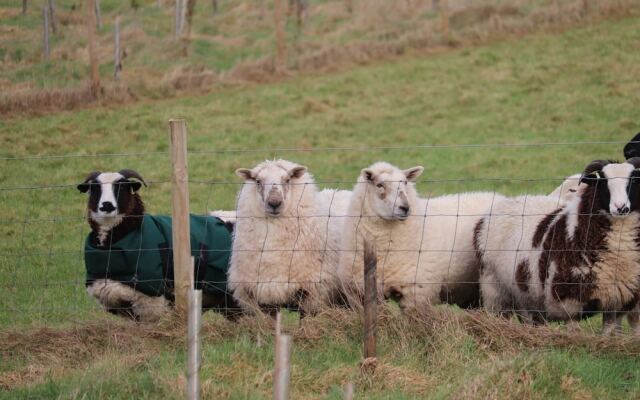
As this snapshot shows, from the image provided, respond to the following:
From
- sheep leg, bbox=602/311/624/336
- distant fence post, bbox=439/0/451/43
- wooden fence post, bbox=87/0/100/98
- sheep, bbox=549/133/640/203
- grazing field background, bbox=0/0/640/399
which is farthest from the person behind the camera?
distant fence post, bbox=439/0/451/43

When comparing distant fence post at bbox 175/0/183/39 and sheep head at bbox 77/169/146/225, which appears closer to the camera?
sheep head at bbox 77/169/146/225

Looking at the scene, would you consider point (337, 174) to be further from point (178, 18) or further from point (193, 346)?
point (178, 18)

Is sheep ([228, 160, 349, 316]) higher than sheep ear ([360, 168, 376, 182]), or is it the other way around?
sheep ear ([360, 168, 376, 182])

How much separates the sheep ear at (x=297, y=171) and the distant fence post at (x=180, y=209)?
1.69 metres

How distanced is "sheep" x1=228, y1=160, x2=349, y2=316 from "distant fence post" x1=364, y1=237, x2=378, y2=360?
5.46 ft

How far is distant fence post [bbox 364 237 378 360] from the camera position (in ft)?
20.6

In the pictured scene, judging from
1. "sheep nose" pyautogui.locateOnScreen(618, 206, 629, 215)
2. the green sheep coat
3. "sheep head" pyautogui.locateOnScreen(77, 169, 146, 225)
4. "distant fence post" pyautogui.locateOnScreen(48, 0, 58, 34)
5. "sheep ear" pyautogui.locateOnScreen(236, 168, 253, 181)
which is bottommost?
the green sheep coat

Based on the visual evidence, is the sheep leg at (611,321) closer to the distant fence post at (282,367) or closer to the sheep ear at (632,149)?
the sheep ear at (632,149)

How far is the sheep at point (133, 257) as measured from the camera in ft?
27.9

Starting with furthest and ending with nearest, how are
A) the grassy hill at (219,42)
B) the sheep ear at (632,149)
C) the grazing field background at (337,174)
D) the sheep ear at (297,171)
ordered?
the grassy hill at (219,42), the sheep ear at (632,149), the sheep ear at (297,171), the grazing field background at (337,174)

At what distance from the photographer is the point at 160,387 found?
5.66 meters

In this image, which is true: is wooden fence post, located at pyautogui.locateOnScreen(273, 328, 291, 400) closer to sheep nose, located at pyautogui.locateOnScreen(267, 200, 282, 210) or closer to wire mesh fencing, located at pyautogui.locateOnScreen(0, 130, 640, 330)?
wire mesh fencing, located at pyautogui.locateOnScreen(0, 130, 640, 330)

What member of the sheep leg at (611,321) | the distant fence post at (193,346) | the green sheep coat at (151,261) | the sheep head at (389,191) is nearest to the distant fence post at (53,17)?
the green sheep coat at (151,261)

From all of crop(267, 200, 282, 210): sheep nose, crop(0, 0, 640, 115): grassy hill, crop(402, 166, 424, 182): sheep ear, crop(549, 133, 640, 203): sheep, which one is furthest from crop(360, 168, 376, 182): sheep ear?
crop(0, 0, 640, 115): grassy hill
